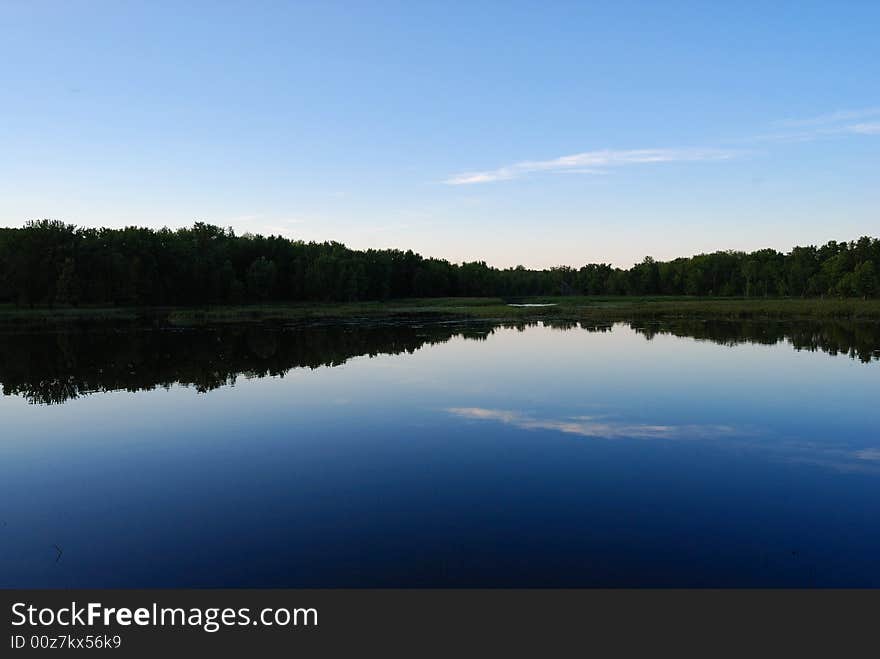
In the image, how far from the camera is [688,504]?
11.6 meters

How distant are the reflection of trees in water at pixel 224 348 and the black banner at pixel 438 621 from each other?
19.5 meters

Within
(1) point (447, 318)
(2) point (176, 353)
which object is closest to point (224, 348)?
(2) point (176, 353)

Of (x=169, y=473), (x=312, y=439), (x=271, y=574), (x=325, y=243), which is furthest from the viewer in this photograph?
(x=325, y=243)

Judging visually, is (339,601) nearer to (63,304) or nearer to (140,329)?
(140,329)

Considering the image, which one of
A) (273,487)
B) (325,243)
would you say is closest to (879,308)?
(273,487)

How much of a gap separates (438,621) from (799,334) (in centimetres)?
4910

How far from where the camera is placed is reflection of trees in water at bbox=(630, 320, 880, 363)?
3728 cm

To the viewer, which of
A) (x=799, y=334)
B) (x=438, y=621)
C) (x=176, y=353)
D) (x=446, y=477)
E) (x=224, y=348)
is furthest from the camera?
(x=799, y=334)

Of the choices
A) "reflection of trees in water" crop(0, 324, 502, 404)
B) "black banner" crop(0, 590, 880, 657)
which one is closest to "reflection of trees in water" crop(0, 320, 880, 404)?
"reflection of trees in water" crop(0, 324, 502, 404)

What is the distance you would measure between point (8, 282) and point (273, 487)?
86227 mm

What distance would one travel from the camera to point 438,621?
25.3 feet

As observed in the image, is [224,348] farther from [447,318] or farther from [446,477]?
[447,318]

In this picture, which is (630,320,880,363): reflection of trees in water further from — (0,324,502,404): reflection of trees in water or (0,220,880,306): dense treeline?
(0,220,880,306): dense treeline

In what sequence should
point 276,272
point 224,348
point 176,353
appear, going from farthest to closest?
point 276,272 → point 224,348 → point 176,353
